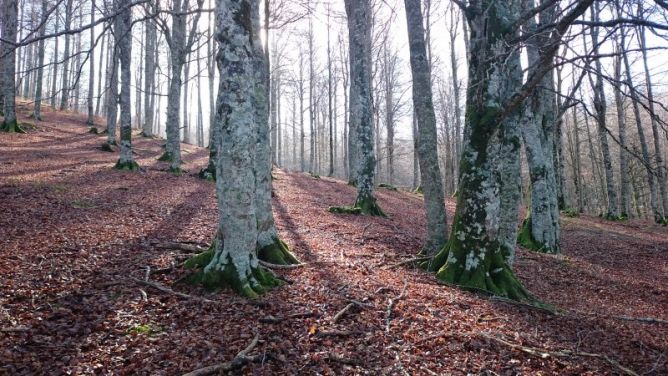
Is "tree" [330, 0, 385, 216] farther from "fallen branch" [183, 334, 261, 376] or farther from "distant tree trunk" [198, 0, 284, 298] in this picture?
"fallen branch" [183, 334, 261, 376]

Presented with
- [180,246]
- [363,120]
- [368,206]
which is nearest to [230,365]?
[180,246]

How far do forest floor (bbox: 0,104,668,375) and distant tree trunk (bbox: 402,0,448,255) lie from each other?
74 cm

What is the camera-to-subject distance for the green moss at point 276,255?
6.24 meters

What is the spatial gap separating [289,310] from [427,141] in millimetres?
4270

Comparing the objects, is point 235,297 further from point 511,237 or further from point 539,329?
point 511,237

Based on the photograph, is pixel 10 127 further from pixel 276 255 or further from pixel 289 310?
pixel 289 310

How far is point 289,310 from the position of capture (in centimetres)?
463

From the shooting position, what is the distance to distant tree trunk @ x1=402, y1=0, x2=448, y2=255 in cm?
745

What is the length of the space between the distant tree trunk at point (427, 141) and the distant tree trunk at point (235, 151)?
144 inches

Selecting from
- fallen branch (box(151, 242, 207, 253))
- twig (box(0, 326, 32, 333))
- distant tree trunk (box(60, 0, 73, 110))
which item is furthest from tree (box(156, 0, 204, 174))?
twig (box(0, 326, 32, 333))

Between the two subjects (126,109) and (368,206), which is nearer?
(368,206)

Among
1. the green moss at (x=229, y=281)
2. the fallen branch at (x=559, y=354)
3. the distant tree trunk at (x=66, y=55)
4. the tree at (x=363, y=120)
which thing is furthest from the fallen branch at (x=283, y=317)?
the tree at (x=363, y=120)

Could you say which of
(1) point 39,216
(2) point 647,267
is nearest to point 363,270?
(1) point 39,216

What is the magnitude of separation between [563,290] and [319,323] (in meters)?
4.95
